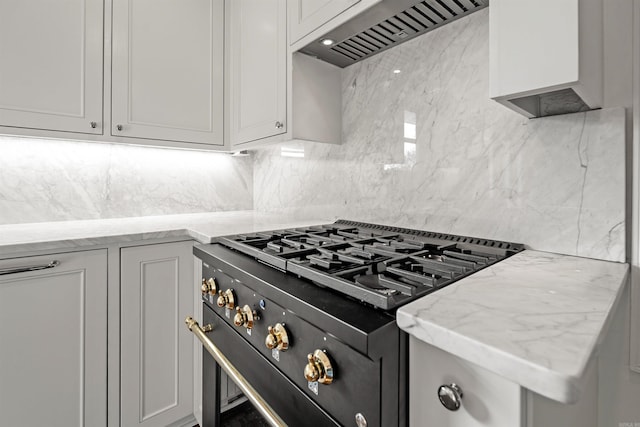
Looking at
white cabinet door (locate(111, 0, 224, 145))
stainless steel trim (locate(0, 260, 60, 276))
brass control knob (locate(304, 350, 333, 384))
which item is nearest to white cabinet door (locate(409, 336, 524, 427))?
brass control knob (locate(304, 350, 333, 384))

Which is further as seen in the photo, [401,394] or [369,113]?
[369,113]

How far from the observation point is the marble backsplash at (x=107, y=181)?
59.5 inches

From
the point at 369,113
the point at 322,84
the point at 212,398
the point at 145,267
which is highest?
the point at 322,84

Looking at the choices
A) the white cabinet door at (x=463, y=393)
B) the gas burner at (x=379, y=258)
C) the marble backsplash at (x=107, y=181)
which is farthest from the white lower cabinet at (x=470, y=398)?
the marble backsplash at (x=107, y=181)

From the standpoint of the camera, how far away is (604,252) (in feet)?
2.66

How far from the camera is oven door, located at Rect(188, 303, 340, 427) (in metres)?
0.65

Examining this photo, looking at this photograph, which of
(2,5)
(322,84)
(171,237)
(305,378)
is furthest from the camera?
(322,84)

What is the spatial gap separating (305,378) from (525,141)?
2.89 feet

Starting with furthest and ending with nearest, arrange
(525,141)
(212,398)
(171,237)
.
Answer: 1. (171,237)
2. (212,398)
3. (525,141)

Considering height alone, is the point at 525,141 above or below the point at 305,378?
above

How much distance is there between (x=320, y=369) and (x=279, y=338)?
132 mm

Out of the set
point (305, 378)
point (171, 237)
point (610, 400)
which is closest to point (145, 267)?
point (171, 237)

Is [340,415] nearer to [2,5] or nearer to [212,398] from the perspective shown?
[212,398]

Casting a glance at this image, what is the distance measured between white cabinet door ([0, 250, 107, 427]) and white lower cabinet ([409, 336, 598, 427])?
122 centimetres
